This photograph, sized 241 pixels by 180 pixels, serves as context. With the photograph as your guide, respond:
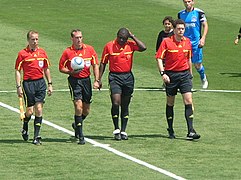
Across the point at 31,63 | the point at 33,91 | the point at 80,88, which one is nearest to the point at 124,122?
the point at 80,88

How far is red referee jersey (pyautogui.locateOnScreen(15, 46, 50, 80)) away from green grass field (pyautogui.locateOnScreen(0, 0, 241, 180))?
57.0 inches

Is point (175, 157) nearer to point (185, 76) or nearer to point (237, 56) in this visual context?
point (185, 76)

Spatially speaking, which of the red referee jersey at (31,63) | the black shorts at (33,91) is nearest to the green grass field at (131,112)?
the black shorts at (33,91)

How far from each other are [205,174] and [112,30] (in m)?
20.4

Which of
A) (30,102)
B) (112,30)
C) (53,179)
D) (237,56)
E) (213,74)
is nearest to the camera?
(53,179)

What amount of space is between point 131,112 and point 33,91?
438 cm

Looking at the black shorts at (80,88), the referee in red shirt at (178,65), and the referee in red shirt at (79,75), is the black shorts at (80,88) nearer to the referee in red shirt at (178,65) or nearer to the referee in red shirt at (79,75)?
the referee in red shirt at (79,75)

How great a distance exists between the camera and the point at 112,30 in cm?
3831

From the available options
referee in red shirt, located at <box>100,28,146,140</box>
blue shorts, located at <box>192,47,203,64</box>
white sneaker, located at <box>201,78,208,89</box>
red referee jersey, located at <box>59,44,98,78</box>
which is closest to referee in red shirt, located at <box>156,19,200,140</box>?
referee in red shirt, located at <box>100,28,146,140</box>

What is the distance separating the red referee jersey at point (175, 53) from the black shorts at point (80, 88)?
1.64 m

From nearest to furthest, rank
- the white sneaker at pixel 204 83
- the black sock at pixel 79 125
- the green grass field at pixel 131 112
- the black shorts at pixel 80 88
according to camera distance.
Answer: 1. the green grass field at pixel 131 112
2. the black sock at pixel 79 125
3. the black shorts at pixel 80 88
4. the white sneaker at pixel 204 83

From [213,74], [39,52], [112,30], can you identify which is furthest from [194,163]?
[112,30]

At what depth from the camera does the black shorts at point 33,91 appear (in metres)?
21.2

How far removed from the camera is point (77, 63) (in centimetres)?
2103
